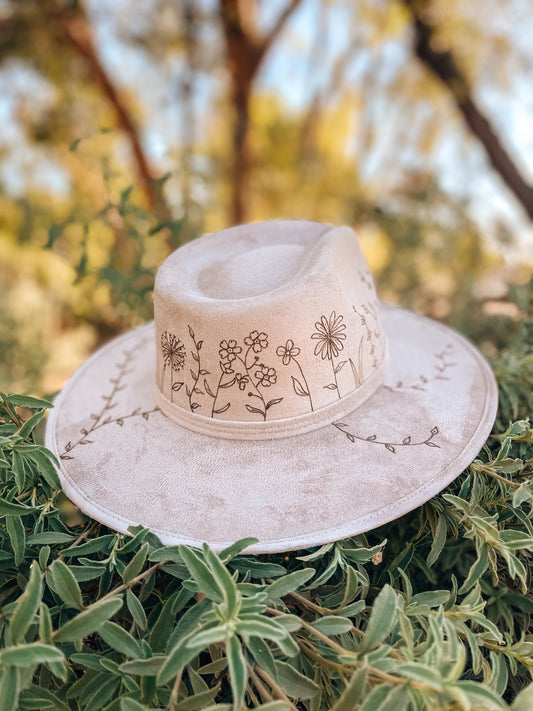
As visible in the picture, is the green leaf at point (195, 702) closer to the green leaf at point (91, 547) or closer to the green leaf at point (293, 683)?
the green leaf at point (293, 683)

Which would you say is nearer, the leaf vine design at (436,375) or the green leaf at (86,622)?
the green leaf at (86,622)

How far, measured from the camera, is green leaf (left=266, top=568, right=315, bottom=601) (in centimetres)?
65

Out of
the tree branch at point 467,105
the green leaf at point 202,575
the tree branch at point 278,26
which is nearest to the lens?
the green leaf at point 202,575

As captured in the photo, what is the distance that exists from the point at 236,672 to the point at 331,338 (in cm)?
50

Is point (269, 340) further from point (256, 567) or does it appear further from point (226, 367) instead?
point (256, 567)

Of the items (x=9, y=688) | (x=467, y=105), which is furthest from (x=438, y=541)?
(x=467, y=105)

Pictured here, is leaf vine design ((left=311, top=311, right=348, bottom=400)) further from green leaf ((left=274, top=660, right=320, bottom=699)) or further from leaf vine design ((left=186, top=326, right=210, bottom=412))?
green leaf ((left=274, top=660, right=320, bottom=699))

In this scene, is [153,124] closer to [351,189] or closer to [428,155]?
[351,189]

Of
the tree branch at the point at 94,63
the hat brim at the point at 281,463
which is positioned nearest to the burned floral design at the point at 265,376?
the hat brim at the point at 281,463

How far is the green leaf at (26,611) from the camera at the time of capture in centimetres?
55

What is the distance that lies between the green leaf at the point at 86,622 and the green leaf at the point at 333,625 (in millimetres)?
248

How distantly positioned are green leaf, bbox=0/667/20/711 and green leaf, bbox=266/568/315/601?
0.29 m

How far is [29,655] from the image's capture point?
53 centimetres

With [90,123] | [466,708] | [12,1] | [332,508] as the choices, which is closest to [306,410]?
[332,508]
